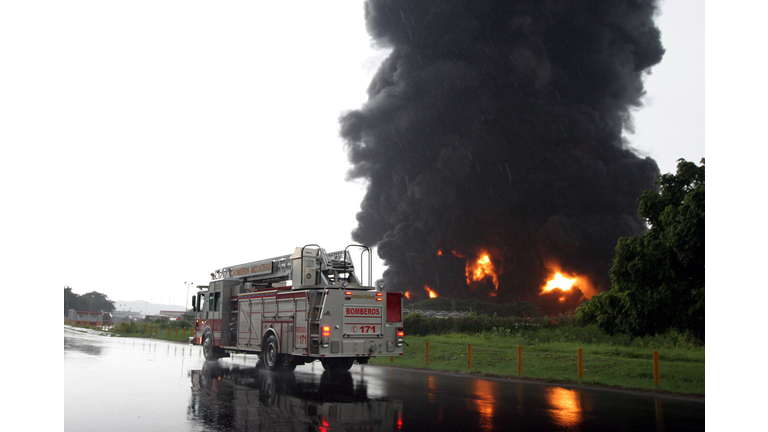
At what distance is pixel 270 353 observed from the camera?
1579 cm

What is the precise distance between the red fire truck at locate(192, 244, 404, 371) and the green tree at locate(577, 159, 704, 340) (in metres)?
11.1

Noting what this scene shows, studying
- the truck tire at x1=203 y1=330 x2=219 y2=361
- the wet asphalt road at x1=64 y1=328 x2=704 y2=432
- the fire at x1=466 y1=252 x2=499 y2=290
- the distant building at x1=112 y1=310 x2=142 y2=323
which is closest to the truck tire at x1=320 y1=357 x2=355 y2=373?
the wet asphalt road at x1=64 y1=328 x2=704 y2=432

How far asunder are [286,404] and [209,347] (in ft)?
34.9

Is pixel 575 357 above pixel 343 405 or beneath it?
beneath

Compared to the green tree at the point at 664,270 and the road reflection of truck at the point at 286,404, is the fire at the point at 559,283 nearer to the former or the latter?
the green tree at the point at 664,270

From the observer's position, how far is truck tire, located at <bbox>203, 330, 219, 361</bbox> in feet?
62.8

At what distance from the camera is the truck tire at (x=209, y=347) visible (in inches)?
754

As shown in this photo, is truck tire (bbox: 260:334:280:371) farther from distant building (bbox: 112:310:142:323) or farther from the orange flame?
distant building (bbox: 112:310:142:323)

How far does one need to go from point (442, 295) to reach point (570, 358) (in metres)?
48.0

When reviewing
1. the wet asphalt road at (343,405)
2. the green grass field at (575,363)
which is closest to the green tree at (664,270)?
the green grass field at (575,363)

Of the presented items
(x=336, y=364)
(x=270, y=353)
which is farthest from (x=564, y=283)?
(x=270, y=353)

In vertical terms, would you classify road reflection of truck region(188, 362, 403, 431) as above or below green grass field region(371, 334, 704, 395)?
above

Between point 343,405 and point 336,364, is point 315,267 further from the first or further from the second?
point 343,405

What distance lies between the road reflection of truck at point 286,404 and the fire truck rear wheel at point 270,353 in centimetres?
102
